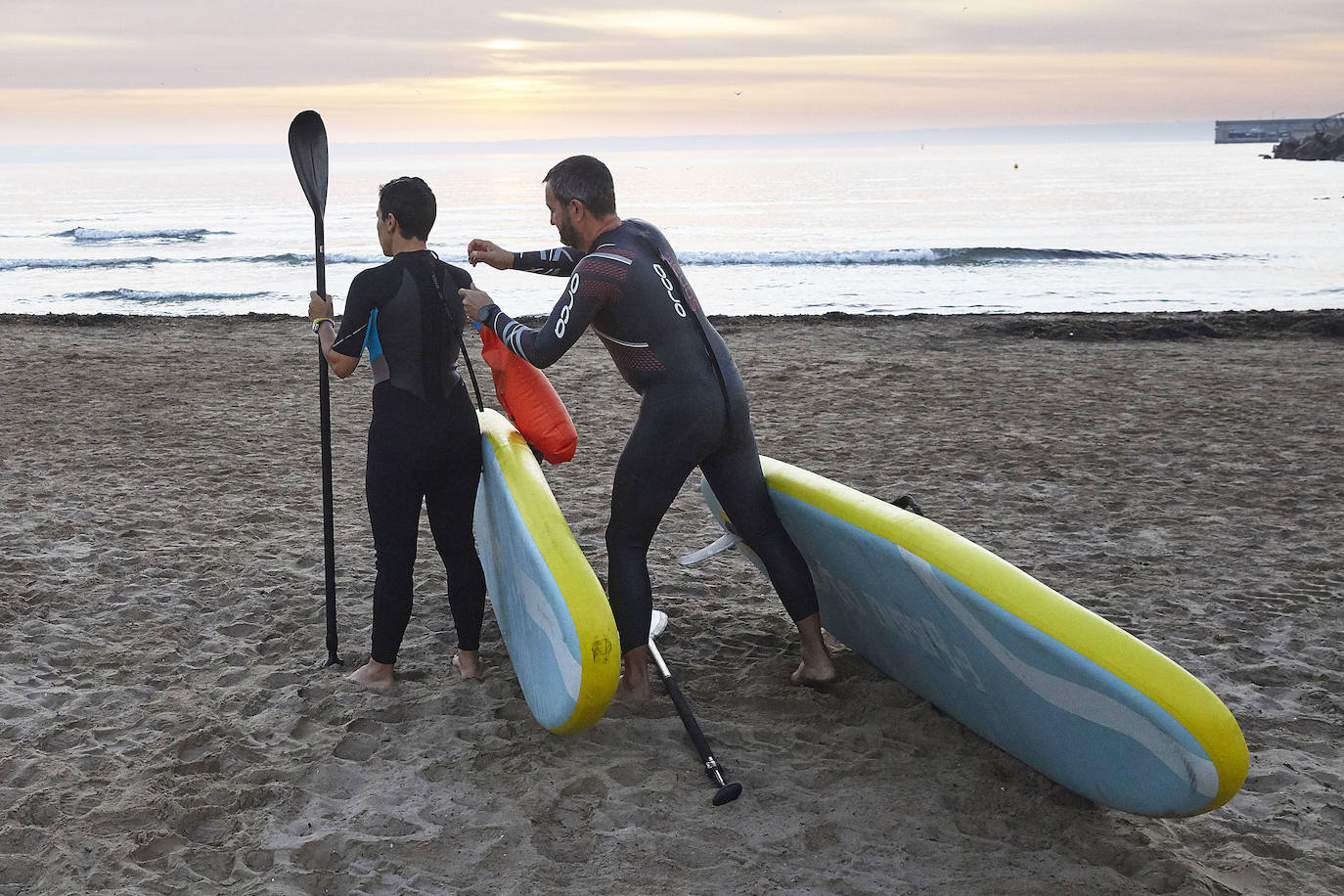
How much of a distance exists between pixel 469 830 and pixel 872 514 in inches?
58.7

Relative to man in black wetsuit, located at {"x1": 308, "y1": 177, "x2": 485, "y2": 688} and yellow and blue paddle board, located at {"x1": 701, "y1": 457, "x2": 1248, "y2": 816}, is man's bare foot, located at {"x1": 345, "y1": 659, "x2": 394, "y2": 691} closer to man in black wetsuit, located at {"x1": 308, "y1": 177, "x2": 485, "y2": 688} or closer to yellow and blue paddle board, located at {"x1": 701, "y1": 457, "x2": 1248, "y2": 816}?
man in black wetsuit, located at {"x1": 308, "y1": 177, "x2": 485, "y2": 688}

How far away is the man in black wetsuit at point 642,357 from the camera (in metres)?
3.12

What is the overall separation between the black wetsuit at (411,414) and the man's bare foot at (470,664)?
30cm

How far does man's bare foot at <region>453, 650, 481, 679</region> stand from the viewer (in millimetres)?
3721

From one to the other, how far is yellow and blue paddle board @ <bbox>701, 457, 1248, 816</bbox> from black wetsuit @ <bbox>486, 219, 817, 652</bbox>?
270mm

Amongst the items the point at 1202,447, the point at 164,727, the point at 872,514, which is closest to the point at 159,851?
the point at 164,727

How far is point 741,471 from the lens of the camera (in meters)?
3.42

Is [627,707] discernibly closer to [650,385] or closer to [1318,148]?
[650,385]

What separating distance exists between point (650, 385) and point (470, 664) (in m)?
1.24

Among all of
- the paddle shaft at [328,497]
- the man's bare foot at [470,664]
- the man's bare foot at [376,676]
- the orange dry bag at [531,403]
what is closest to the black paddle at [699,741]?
the man's bare foot at [470,664]

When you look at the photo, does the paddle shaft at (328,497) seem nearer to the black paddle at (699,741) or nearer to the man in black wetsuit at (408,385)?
the man in black wetsuit at (408,385)

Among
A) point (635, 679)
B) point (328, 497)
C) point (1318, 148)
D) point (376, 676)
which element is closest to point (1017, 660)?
point (635, 679)

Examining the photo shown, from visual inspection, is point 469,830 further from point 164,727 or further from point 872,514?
point 872,514

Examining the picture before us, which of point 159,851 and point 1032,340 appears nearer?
point 159,851
